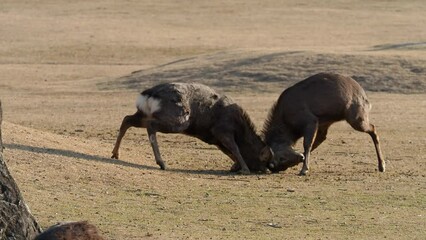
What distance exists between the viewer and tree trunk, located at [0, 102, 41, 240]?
8.88 meters

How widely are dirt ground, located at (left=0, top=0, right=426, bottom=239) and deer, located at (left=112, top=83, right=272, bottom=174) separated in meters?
0.39

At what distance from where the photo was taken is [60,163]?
46.8 feet

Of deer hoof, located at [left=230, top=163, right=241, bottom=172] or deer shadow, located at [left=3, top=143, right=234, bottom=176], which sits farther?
deer hoof, located at [left=230, top=163, right=241, bottom=172]

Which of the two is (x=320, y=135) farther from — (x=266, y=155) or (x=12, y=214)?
(x=12, y=214)

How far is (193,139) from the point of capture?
2008 centimetres

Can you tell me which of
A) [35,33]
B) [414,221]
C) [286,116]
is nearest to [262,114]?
[286,116]

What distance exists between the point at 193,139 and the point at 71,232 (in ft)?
40.8

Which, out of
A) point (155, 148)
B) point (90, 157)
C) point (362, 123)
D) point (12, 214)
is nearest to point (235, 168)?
point (155, 148)

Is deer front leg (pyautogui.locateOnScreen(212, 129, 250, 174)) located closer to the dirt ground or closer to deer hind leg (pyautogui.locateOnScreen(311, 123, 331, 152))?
the dirt ground

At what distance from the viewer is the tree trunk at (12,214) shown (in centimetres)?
888

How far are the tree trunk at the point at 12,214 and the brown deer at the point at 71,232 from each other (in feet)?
3.95

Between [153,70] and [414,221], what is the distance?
1961 centimetres

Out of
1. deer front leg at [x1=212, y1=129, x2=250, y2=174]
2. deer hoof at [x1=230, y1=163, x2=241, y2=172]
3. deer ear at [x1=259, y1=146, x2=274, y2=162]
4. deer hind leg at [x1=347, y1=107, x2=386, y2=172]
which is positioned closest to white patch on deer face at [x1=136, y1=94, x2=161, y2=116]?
deer front leg at [x1=212, y1=129, x2=250, y2=174]

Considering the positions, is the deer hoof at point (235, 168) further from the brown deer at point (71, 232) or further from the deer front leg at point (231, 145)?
the brown deer at point (71, 232)
